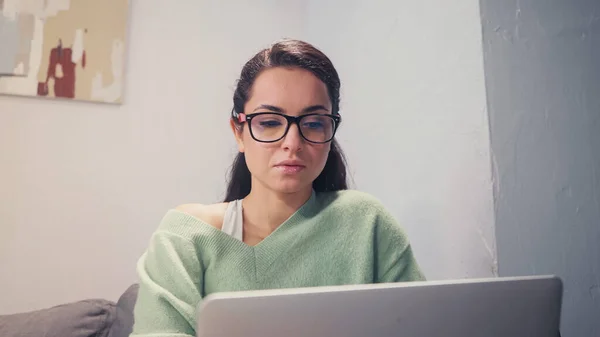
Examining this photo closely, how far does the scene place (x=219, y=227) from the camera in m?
0.76

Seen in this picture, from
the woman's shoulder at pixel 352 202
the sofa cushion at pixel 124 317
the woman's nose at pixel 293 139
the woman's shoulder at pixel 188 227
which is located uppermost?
the woman's nose at pixel 293 139

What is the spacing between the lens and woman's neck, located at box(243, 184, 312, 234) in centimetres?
77

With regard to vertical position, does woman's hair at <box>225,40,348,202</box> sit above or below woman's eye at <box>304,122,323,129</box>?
above

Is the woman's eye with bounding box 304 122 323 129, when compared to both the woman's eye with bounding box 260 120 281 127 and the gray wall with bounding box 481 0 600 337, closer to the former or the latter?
the woman's eye with bounding box 260 120 281 127

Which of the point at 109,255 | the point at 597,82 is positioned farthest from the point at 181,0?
the point at 597,82

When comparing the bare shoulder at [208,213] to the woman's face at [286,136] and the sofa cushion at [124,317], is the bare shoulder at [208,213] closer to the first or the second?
the woman's face at [286,136]

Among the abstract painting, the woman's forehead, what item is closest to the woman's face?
the woman's forehead

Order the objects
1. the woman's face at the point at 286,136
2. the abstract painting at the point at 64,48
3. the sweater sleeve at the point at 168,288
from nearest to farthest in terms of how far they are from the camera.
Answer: the sweater sleeve at the point at 168,288
the woman's face at the point at 286,136
the abstract painting at the point at 64,48

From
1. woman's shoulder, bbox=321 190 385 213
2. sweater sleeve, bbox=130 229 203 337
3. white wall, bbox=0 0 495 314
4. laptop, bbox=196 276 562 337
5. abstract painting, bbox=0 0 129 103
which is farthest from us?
abstract painting, bbox=0 0 129 103

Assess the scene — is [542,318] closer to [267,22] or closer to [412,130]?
[412,130]

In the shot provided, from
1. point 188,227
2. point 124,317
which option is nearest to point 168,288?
point 188,227

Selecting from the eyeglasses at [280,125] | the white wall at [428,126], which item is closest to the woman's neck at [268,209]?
the eyeglasses at [280,125]

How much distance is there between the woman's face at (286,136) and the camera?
0.69m

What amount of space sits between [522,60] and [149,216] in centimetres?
118
